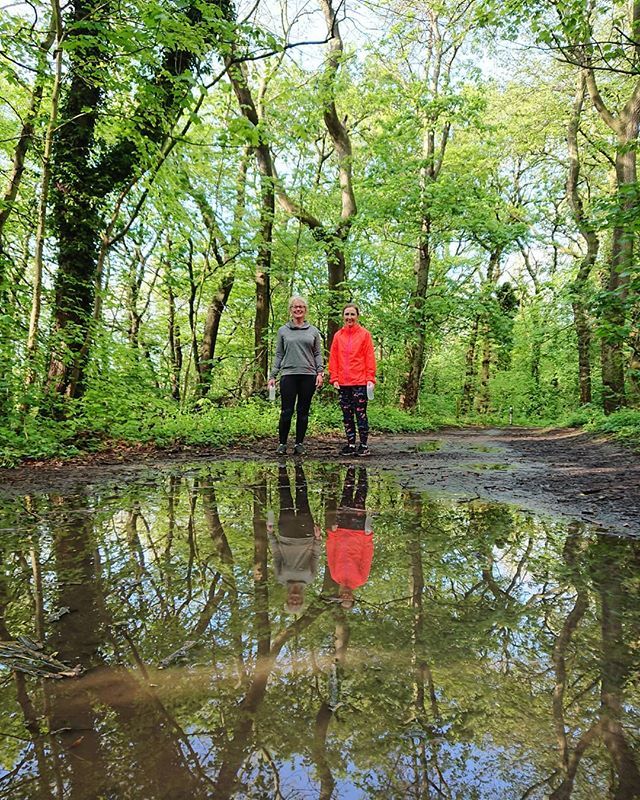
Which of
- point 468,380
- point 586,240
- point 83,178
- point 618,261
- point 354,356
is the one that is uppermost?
point 586,240

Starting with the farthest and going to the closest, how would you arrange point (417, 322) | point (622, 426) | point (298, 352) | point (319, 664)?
point (417, 322) → point (622, 426) → point (298, 352) → point (319, 664)

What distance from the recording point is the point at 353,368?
24.1 feet

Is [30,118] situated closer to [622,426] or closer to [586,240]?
[622,426]

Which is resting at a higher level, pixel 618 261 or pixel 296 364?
pixel 618 261

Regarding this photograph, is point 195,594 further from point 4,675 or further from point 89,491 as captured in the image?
point 89,491

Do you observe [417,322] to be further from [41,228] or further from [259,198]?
[41,228]

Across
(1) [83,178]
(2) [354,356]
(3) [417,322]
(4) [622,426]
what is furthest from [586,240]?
(1) [83,178]

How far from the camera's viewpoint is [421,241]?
625 inches

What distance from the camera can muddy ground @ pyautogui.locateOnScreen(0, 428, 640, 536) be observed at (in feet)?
12.2

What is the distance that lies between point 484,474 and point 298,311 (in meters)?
3.45

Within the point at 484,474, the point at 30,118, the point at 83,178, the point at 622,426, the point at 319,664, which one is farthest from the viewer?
the point at 622,426

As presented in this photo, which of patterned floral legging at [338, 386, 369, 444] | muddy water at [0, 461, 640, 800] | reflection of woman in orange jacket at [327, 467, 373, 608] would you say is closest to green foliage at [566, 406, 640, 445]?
patterned floral legging at [338, 386, 369, 444]

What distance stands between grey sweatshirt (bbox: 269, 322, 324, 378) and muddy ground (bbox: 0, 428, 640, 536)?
1.26 meters

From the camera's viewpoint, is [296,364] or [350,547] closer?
[350,547]
